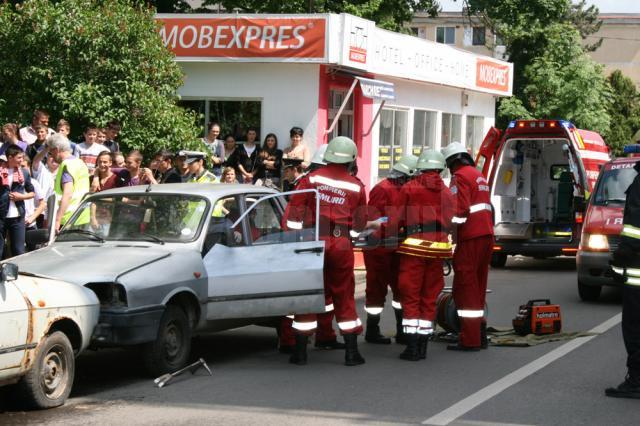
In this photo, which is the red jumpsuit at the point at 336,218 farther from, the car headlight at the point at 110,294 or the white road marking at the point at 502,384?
the car headlight at the point at 110,294

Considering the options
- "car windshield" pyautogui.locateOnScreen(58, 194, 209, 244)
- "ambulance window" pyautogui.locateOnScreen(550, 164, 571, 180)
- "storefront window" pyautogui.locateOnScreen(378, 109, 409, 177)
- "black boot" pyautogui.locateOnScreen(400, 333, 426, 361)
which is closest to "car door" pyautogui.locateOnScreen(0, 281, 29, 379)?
"car windshield" pyautogui.locateOnScreen(58, 194, 209, 244)

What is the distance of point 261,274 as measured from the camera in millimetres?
9711

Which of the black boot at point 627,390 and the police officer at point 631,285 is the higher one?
the police officer at point 631,285

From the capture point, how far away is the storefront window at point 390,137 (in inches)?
1025

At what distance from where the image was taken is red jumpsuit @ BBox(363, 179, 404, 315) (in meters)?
10.9

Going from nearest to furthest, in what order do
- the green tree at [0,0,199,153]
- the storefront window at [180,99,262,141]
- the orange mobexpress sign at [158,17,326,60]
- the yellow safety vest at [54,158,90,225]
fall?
1. the yellow safety vest at [54,158,90,225]
2. the green tree at [0,0,199,153]
3. the orange mobexpress sign at [158,17,326,60]
4. the storefront window at [180,99,262,141]

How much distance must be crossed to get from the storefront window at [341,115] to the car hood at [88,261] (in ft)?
45.2

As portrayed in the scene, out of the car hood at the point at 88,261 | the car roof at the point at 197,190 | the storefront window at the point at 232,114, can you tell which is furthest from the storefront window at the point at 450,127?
the car hood at the point at 88,261

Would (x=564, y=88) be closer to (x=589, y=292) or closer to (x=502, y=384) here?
(x=589, y=292)

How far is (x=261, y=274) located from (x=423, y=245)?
1585mm

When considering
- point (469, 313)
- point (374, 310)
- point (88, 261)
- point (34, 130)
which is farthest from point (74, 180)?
point (469, 313)

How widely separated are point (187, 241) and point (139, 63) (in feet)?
28.0

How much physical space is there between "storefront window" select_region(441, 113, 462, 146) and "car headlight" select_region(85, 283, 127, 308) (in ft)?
71.9

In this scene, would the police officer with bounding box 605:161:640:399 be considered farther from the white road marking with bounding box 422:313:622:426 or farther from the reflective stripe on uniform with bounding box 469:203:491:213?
the reflective stripe on uniform with bounding box 469:203:491:213
